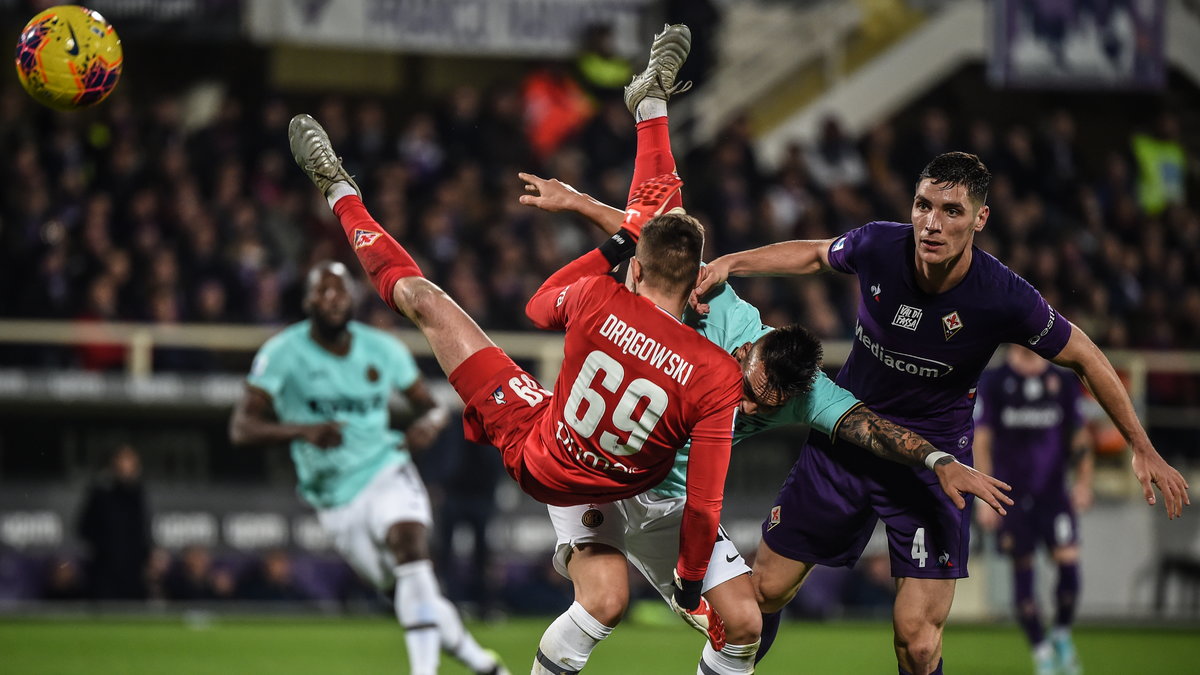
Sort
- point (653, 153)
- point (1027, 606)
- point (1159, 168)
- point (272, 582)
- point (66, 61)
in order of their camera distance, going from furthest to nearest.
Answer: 1. point (1159, 168)
2. point (272, 582)
3. point (1027, 606)
4. point (66, 61)
5. point (653, 153)

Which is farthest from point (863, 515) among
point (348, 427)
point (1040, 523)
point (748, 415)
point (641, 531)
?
point (1040, 523)

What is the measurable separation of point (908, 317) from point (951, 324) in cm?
19

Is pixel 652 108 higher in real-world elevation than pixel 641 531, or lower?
higher

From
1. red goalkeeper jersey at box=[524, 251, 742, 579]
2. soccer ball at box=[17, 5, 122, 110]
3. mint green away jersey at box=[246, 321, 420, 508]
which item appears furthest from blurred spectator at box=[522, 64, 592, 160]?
red goalkeeper jersey at box=[524, 251, 742, 579]

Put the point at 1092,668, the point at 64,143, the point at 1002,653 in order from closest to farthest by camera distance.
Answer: the point at 1092,668 < the point at 1002,653 < the point at 64,143

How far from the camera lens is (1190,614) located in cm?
1543

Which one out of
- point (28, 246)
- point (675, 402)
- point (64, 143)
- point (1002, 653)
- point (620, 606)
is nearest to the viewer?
point (675, 402)

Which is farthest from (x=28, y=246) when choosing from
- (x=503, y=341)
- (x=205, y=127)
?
(x=503, y=341)

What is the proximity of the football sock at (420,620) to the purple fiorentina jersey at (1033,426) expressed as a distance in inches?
189

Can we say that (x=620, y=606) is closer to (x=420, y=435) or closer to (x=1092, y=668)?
(x=420, y=435)

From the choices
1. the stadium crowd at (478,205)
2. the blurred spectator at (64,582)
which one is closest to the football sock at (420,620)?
the stadium crowd at (478,205)

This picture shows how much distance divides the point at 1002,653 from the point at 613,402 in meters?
7.56

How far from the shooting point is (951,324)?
6.42m

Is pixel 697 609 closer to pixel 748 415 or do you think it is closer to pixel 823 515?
pixel 748 415
